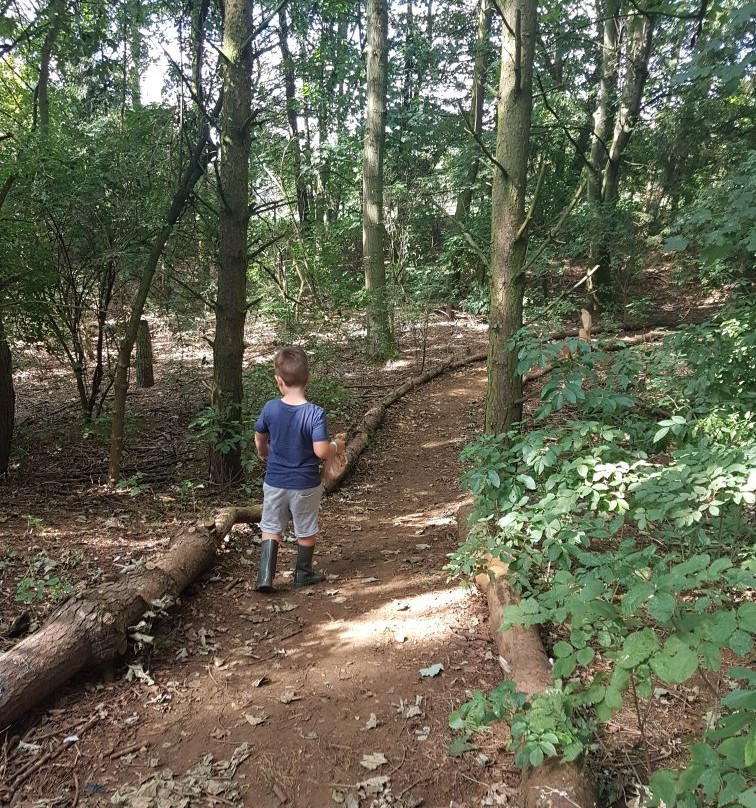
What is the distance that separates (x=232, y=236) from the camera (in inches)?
238

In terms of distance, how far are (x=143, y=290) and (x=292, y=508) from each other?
123 inches

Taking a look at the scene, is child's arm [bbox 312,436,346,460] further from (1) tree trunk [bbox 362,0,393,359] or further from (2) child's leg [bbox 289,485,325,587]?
(1) tree trunk [bbox 362,0,393,359]

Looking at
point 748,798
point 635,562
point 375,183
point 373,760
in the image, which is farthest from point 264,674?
point 375,183

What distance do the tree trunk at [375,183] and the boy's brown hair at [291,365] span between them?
8.01m

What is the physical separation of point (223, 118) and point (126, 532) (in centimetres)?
429

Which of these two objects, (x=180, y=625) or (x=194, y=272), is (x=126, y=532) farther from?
(x=194, y=272)

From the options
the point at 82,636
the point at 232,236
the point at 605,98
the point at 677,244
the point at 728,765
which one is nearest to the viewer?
the point at 728,765

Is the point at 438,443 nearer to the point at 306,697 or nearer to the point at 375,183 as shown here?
the point at 306,697

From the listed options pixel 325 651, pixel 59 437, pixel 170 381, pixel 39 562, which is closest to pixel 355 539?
pixel 325 651

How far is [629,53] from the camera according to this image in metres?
14.7

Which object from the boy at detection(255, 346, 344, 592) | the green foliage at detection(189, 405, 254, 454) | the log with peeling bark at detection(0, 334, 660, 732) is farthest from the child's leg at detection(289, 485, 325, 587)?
the green foliage at detection(189, 405, 254, 454)

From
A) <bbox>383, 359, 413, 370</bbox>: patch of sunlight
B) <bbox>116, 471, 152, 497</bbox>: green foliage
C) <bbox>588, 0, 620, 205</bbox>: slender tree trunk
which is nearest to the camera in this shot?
<bbox>116, 471, 152, 497</bbox>: green foliage

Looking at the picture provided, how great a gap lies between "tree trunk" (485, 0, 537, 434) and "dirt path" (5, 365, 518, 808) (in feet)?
5.42

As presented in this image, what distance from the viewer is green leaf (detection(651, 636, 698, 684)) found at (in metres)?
1.66
